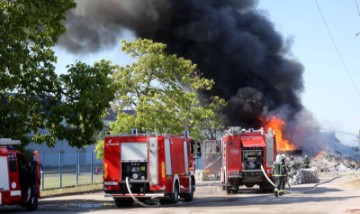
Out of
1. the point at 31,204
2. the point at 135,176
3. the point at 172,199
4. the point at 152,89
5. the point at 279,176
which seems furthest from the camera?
the point at 152,89

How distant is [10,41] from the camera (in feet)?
78.2

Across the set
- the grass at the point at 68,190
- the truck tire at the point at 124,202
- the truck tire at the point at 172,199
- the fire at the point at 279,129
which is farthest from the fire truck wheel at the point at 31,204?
the fire at the point at 279,129

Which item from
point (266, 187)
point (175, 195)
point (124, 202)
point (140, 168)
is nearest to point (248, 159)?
point (266, 187)

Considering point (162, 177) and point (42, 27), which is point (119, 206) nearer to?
point (162, 177)

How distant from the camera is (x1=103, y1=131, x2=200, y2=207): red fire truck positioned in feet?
74.8

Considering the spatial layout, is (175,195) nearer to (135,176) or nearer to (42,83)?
(135,176)

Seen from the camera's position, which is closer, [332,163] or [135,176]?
[135,176]

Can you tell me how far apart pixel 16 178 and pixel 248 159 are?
40.2ft

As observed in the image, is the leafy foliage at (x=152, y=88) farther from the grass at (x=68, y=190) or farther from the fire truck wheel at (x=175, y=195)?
the fire truck wheel at (x=175, y=195)


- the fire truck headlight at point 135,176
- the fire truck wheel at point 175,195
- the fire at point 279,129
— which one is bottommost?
the fire truck wheel at point 175,195

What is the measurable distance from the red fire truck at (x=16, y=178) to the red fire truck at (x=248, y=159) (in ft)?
32.7

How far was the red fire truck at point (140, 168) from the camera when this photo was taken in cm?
2280

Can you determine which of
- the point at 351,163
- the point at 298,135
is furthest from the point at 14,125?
the point at 351,163

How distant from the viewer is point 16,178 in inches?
848
